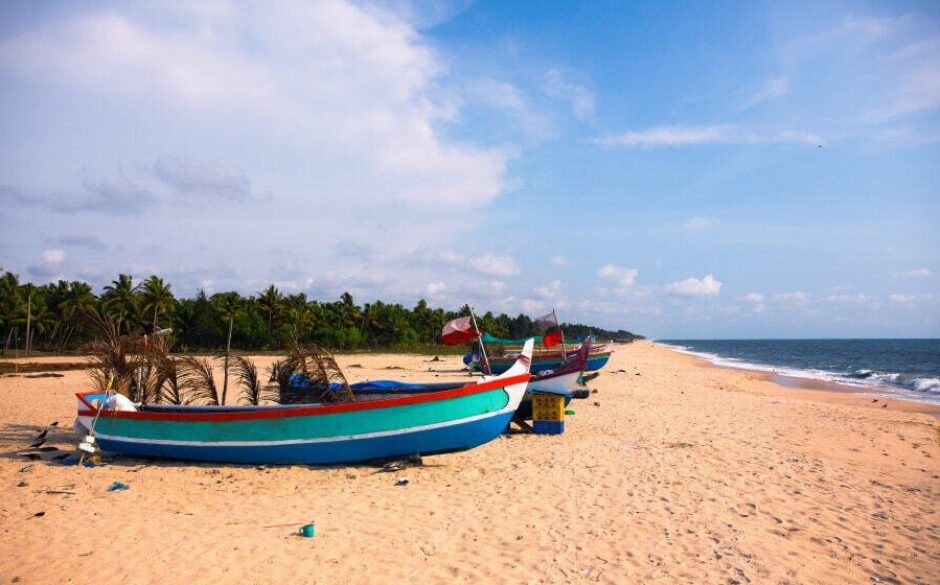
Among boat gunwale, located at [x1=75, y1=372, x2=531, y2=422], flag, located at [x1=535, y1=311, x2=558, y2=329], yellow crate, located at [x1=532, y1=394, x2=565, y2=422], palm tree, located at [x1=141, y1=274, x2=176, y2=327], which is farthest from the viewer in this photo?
palm tree, located at [x1=141, y1=274, x2=176, y2=327]

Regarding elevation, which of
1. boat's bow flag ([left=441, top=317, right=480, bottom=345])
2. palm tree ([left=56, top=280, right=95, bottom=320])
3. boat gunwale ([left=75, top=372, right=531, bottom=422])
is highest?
palm tree ([left=56, top=280, right=95, bottom=320])

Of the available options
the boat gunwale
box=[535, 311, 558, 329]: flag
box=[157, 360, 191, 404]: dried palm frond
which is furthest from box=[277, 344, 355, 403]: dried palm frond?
box=[535, 311, 558, 329]: flag

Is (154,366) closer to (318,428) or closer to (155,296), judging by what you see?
(318,428)

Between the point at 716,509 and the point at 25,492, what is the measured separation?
9492 millimetres

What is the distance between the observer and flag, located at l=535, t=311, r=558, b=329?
1614 cm

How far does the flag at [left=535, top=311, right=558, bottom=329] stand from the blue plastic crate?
17.1 ft

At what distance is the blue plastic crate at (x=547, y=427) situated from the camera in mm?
11094

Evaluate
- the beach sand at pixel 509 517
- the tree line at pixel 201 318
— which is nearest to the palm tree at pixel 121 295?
the tree line at pixel 201 318

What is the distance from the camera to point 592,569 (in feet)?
16.1

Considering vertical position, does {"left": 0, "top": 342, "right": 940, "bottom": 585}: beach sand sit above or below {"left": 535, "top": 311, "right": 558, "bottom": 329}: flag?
below

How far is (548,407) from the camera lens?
11.1m

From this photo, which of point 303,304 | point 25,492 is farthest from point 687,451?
point 303,304

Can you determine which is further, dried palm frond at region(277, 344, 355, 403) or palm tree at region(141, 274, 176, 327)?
palm tree at region(141, 274, 176, 327)

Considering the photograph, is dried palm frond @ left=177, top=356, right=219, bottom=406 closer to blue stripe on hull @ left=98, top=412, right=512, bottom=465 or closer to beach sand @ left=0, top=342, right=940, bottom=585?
blue stripe on hull @ left=98, top=412, right=512, bottom=465
